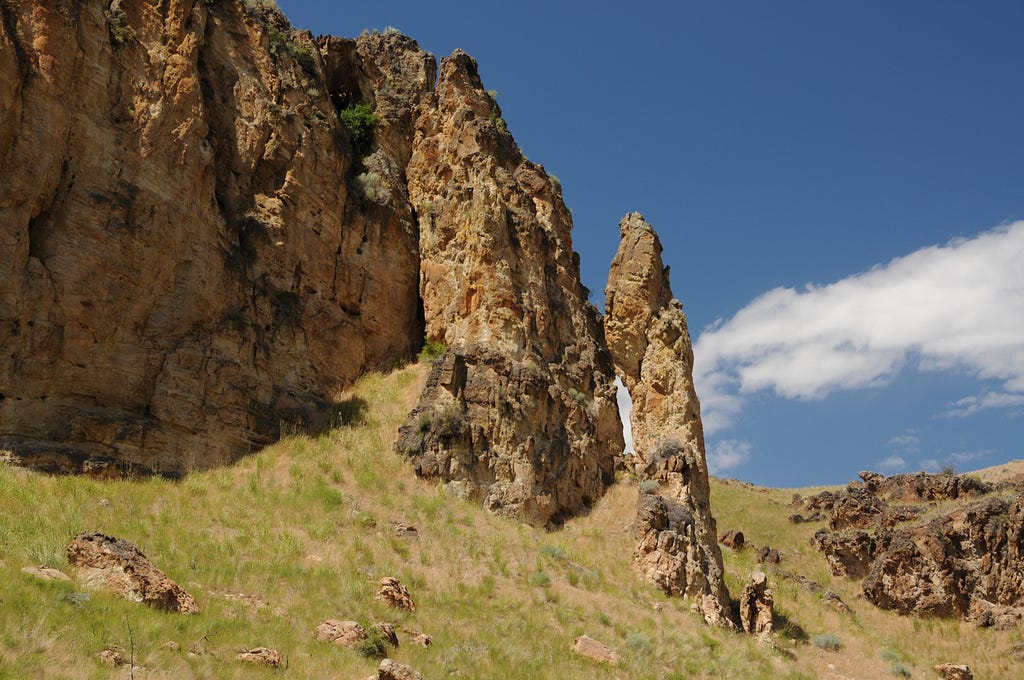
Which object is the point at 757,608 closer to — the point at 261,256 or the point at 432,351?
the point at 432,351

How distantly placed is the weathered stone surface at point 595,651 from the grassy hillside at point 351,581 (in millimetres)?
220

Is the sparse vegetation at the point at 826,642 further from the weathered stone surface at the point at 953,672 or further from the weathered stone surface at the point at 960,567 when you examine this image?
the weathered stone surface at the point at 960,567

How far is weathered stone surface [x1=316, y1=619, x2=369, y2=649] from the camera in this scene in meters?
10.8

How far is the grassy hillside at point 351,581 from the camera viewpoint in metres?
9.34

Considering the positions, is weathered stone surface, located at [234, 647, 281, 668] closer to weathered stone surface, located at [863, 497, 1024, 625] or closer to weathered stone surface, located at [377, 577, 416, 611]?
weathered stone surface, located at [377, 577, 416, 611]

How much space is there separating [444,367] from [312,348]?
3.49 m

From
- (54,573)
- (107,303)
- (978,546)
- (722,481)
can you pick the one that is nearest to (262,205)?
(107,303)

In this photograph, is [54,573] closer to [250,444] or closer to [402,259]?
[250,444]

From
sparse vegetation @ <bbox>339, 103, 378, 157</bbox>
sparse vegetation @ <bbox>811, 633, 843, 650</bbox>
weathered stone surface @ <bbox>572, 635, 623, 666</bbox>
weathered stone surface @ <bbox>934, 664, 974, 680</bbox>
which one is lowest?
weathered stone surface @ <bbox>934, 664, 974, 680</bbox>

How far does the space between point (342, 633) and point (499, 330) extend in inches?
458

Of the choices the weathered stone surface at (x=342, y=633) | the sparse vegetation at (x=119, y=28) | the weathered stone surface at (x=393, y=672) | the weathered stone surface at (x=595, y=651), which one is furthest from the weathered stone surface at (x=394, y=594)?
the sparse vegetation at (x=119, y=28)

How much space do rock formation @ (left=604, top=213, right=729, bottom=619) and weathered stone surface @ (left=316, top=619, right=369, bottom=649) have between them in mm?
11031

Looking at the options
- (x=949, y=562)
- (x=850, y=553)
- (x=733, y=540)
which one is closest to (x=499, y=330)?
(x=733, y=540)

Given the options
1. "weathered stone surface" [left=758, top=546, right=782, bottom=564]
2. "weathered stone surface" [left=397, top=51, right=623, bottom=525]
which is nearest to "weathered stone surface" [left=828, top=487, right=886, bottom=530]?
"weathered stone surface" [left=758, top=546, right=782, bottom=564]
